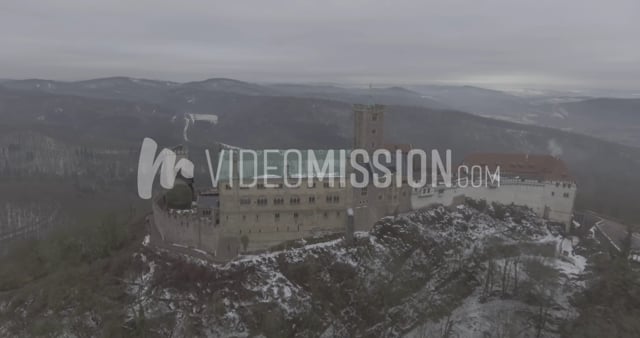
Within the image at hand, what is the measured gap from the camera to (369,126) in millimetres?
73812

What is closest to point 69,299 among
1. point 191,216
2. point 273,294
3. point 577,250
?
point 191,216

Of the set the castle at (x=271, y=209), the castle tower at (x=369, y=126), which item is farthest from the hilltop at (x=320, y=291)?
the castle tower at (x=369, y=126)

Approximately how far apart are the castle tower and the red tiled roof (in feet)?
Result: 71.2

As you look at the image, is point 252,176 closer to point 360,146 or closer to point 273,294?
point 273,294

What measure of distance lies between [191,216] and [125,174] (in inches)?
4711

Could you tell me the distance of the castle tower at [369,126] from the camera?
241ft

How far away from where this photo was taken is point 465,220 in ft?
247

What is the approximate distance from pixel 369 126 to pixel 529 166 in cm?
3055

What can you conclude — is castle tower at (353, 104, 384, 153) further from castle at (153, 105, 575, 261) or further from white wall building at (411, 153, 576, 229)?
white wall building at (411, 153, 576, 229)

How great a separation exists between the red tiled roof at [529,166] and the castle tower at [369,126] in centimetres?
2171

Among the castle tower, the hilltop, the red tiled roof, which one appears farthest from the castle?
the red tiled roof

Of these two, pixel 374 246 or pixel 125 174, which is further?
pixel 125 174

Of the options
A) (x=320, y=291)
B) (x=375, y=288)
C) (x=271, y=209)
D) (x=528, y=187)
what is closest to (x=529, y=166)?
(x=528, y=187)

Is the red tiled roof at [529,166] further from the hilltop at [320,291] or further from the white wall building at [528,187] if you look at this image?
the hilltop at [320,291]
